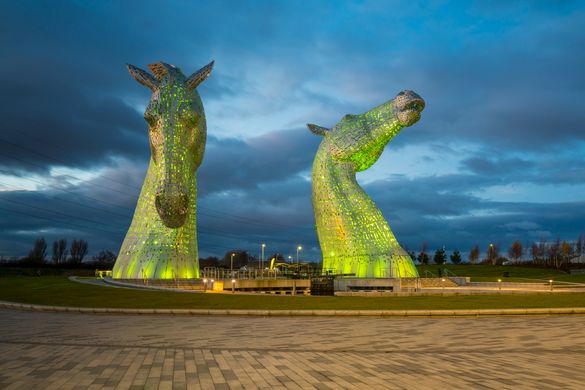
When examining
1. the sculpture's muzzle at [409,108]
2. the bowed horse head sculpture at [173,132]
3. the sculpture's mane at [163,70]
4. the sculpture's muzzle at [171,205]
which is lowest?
the sculpture's muzzle at [171,205]

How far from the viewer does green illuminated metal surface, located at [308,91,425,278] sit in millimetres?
36000

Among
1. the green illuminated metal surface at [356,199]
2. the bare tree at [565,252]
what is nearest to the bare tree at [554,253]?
the bare tree at [565,252]

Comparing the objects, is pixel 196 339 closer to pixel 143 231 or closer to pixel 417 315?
pixel 417 315

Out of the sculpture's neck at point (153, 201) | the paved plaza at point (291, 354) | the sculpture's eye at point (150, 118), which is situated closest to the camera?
the paved plaza at point (291, 354)

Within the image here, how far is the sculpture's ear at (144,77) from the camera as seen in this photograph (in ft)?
107

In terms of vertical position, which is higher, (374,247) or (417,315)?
(374,247)

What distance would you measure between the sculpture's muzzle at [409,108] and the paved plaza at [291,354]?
25167mm

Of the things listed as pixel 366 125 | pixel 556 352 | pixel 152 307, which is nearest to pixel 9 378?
pixel 556 352

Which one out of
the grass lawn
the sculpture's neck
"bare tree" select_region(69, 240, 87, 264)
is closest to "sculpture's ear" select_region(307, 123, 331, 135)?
the sculpture's neck

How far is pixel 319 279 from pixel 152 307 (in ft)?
62.6

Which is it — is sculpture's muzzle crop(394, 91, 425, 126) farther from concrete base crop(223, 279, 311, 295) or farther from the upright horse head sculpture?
the upright horse head sculpture

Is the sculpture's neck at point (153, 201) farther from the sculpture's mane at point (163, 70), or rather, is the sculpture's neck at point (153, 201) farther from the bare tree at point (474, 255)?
the bare tree at point (474, 255)

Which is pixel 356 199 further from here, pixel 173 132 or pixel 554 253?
pixel 554 253

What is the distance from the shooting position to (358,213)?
122 ft
